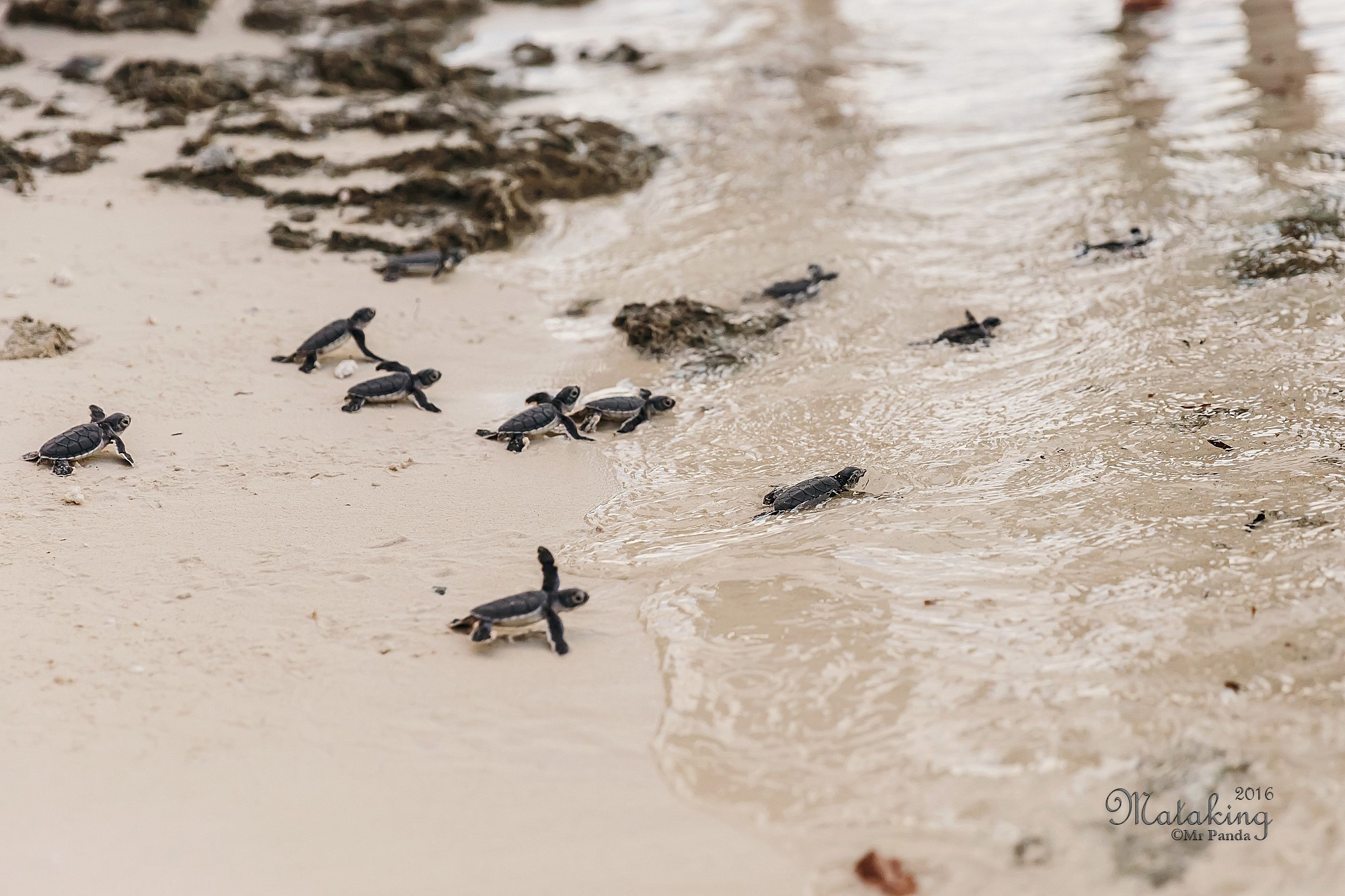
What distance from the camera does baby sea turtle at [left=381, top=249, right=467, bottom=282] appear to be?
5.80 metres

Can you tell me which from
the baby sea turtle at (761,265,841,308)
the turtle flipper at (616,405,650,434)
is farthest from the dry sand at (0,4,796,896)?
the baby sea turtle at (761,265,841,308)

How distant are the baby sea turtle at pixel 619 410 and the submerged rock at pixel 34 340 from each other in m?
2.45

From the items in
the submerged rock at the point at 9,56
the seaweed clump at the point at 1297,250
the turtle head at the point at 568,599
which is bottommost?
the turtle head at the point at 568,599

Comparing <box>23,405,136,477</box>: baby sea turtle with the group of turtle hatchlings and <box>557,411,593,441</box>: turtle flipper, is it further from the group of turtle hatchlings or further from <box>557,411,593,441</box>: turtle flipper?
<box>557,411,593,441</box>: turtle flipper

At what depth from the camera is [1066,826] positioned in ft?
7.22

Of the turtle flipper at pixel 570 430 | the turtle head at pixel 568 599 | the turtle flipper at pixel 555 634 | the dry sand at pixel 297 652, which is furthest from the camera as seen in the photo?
the turtle flipper at pixel 570 430

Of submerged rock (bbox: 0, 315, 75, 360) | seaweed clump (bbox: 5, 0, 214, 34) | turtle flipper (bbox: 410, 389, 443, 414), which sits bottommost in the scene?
turtle flipper (bbox: 410, 389, 443, 414)

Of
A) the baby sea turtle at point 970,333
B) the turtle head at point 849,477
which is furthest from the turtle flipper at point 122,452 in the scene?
the baby sea turtle at point 970,333

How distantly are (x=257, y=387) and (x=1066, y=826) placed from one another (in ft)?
12.4

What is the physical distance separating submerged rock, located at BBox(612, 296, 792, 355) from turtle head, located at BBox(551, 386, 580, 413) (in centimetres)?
79

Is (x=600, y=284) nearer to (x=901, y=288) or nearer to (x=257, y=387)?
(x=901, y=288)

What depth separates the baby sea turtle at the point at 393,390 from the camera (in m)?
4.39

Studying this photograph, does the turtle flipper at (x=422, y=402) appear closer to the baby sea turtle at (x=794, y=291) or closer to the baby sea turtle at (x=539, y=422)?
the baby sea turtle at (x=539, y=422)

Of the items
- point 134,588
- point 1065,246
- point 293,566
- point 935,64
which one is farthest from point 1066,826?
point 935,64
